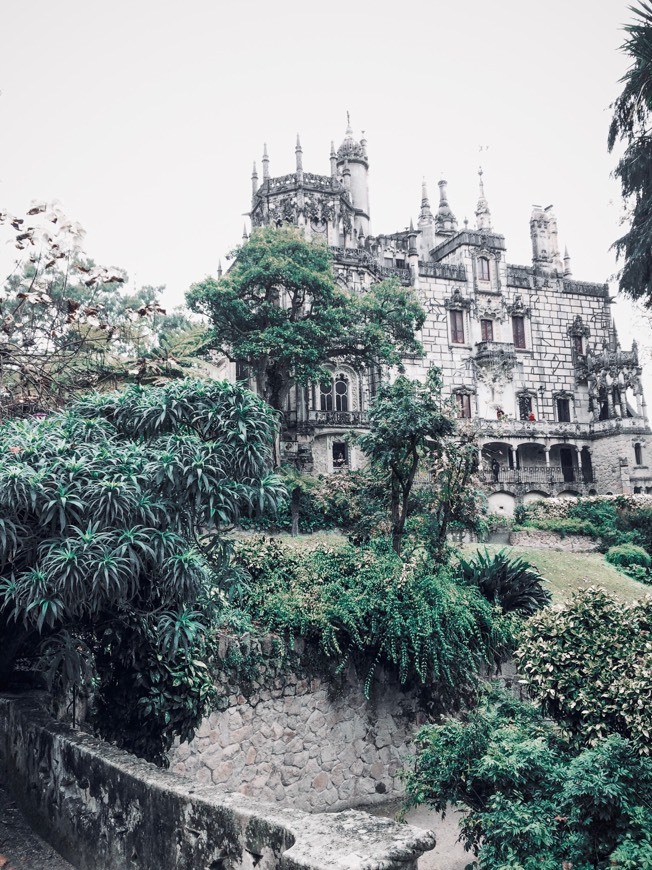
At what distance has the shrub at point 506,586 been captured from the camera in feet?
45.3

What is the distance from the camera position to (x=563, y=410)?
4444 centimetres

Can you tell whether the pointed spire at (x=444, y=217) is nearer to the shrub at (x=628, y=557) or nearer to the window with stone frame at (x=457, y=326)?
the window with stone frame at (x=457, y=326)

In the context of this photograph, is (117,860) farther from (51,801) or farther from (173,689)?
(173,689)

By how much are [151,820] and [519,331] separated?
4274cm

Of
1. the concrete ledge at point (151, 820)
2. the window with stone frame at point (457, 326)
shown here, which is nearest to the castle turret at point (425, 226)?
the window with stone frame at point (457, 326)

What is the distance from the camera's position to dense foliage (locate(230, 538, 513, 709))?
11344mm

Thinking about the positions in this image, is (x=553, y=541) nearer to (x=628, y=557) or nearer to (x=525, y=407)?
(x=628, y=557)

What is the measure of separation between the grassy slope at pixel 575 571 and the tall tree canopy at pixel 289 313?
11.1 metres

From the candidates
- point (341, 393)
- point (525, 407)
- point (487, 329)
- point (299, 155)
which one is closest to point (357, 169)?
point (299, 155)

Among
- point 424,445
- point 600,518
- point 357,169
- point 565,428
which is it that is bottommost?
point 600,518

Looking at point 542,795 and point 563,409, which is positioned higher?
point 563,409

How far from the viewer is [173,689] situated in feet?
26.8

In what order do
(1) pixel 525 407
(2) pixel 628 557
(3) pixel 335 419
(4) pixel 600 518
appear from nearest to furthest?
(2) pixel 628 557
(4) pixel 600 518
(3) pixel 335 419
(1) pixel 525 407

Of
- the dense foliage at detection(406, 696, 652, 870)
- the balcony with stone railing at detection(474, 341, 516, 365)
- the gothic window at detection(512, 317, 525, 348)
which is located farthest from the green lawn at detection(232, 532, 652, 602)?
the gothic window at detection(512, 317, 525, 348)
